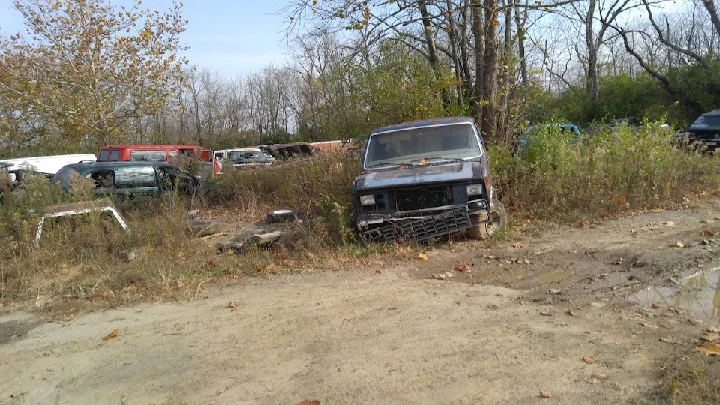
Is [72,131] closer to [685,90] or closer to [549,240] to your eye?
[549,240]

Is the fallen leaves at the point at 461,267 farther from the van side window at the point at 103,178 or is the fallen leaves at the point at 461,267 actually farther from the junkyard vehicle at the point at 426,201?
the van side window at the point at 103,178

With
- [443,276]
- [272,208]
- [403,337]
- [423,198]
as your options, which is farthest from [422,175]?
[272,208]

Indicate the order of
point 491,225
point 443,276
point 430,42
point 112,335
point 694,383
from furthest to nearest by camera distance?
point 430,42
point 491,225
point 443,276
point 112,335
point 694,383

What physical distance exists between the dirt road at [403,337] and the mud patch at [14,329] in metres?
0.01

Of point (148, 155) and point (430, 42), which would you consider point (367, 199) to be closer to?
point (430, 42)

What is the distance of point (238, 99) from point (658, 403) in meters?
48.8

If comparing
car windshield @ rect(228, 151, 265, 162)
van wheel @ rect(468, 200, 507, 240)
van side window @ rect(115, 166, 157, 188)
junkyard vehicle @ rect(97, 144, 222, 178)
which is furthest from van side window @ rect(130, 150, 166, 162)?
van wheel @ rect(468, 200, 507, 240)

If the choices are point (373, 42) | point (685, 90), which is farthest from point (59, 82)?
point (685, 90)

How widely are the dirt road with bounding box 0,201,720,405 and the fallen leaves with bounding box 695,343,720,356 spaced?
0.38ft

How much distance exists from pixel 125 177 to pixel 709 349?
10577mm

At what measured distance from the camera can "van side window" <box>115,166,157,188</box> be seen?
11422mm

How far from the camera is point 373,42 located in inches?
512

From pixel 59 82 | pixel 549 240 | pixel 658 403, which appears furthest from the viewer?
pixel 59 82

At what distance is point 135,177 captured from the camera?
1161 centimetres
